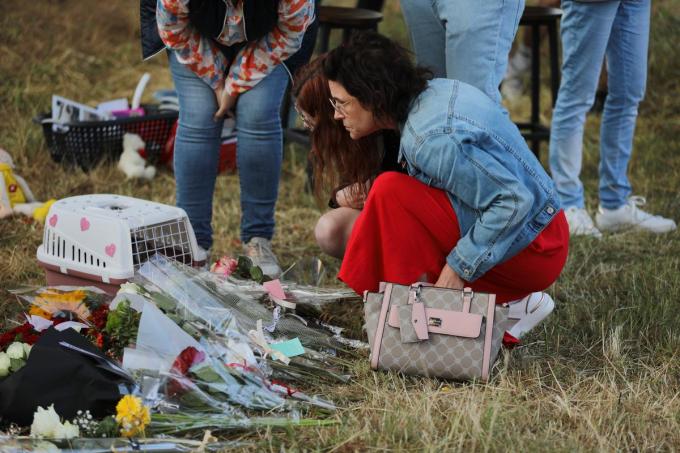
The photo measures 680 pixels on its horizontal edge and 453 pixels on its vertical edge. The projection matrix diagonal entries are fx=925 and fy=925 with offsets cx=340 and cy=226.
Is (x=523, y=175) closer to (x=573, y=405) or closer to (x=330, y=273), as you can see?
(x=573, y=405)

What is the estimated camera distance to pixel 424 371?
2.36 metres

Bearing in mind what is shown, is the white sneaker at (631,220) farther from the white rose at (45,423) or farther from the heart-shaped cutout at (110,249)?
the white rose at (45,423)

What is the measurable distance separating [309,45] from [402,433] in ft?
5.13

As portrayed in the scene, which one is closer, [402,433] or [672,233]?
[402,433]

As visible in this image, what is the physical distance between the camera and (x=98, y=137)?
4.53 metres

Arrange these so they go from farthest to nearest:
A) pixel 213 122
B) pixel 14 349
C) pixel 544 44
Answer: pixel 544 44
pixel 213 122
pixel 14 349

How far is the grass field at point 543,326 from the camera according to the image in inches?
82.2

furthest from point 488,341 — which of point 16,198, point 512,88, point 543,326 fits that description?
point 512,88

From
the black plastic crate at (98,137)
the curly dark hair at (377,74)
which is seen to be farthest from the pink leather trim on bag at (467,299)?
the black plastic crate at (98,137)

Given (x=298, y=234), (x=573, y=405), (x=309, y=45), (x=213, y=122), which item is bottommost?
(x=298, y=234)

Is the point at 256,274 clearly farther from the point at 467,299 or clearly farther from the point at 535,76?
the point at 535,76

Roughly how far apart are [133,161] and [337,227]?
192cm

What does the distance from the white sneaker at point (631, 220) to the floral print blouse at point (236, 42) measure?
1.69m

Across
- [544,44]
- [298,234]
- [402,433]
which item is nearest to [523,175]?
[402,433]
